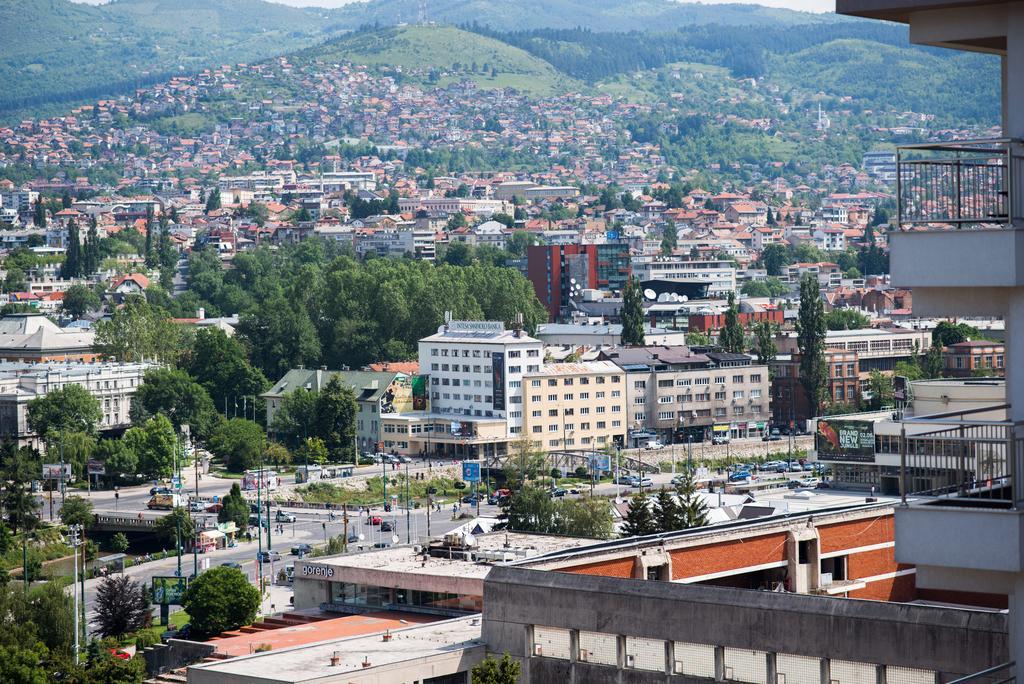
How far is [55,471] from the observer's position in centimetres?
6250

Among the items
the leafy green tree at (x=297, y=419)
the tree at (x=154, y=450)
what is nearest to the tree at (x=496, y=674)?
the tree at (x=154, y=450)

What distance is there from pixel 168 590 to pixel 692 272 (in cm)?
7709

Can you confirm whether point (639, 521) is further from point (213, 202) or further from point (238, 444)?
point (213, 202)

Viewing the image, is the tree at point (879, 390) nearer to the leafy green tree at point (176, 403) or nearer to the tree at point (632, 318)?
the tree at point (632, 318)

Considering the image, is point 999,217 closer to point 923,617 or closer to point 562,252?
point 923,617

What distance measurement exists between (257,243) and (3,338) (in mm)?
64078

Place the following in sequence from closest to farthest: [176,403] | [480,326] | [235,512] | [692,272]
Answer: [235,512]
[480,326]
[176,403]
[692,272]

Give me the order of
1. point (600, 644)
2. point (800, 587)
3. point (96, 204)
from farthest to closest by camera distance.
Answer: point (96, 204)
point (800, 587)
point (600, 644)

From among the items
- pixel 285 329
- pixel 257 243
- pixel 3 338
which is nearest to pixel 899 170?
pixel 285 329

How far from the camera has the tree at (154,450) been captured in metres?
→ 65.8

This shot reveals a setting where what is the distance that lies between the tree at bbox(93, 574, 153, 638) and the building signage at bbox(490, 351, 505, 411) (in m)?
31.3

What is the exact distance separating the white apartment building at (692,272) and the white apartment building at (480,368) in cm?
4159

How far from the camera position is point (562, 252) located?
114 metres

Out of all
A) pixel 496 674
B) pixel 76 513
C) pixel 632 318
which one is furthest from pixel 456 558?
pixel 632 318
